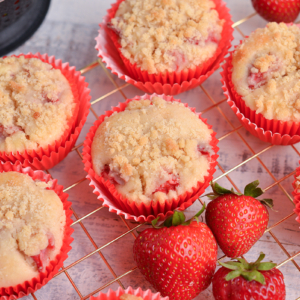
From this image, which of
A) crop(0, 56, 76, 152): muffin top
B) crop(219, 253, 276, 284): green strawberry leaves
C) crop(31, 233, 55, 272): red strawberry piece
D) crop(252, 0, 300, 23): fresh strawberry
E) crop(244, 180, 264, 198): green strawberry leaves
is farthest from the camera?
crop(252, 0, 300, 23): fresh strawberry

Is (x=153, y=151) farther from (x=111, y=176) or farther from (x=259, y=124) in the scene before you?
(x=259, y=124)

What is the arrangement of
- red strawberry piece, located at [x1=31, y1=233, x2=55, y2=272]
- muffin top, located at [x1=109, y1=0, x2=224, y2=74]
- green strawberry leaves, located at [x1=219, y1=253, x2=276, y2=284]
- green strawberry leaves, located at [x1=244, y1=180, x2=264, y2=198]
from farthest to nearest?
muffin top, located at [x1=109, y1=0, x2=224, y2=74], green strawberry leaves, located at [x1=244, y1=180, x2=264, y2=198], red strawberry piece, located at [x1=31, y1=233, x2=55, y2=272], green strawberry leaves, located at [x1=219, y1=253, x2=276, y2=284]

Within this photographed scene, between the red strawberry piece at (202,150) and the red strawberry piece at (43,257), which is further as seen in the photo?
the red strawberry piece at (202,150)

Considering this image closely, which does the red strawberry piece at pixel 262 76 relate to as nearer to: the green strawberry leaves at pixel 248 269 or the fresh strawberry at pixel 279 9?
the fresh strawberry at pixel 279 9

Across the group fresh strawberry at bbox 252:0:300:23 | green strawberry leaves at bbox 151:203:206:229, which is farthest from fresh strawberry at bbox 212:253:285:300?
fresh strawberry at bbox 252:0:300:23

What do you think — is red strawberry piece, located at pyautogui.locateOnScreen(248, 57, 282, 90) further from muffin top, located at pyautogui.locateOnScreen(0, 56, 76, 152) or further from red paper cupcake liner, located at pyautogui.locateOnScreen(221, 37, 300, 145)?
muffin top, located at pyautogui.locateOnScreen(0, 56, 76, 152)

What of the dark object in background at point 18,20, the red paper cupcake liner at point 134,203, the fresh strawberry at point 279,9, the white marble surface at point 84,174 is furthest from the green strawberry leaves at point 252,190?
the dark object in background at point 18,20

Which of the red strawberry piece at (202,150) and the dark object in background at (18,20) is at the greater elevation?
the dark object in background at (18,20)
